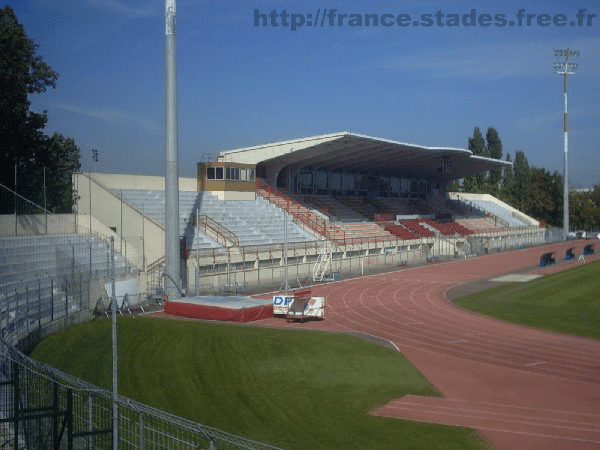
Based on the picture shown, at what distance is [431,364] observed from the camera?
18.6 meters

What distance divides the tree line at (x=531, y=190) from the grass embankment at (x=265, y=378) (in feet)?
258

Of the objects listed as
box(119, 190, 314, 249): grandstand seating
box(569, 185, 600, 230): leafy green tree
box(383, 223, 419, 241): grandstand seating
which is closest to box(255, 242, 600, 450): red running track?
box(119, 190, 314, 249): grandstand seating

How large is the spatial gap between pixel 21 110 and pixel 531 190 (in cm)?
7657

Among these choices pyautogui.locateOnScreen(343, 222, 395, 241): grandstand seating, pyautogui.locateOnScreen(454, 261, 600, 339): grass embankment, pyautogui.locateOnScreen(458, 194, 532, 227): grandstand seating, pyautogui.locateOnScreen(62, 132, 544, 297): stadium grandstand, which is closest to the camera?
pyautogui.locateOnScreen(454, 261, 600, 339): grass embankment

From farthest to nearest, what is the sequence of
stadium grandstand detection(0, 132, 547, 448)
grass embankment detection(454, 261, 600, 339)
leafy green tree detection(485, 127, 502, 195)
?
leafy green tree detection(485, 127, 502, 195)
grass embankment detection(454, 261, 600, 339)
stadium grandstand detection(0, 132, 547, 448)

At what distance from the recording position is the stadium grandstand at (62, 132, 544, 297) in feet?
115

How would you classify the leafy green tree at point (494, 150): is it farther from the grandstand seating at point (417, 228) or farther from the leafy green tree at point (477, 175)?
the grandstand seating at point (417, 228)

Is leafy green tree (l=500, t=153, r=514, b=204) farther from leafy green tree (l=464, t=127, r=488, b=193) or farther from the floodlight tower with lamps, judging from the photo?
the floodlight tower with lamps

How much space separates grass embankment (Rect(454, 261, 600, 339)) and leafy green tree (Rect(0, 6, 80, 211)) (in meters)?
18.6

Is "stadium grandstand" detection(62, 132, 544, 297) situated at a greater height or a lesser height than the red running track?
greater

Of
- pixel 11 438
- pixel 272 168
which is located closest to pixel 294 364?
pixel 11 438

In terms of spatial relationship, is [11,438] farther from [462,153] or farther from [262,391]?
[462,153]

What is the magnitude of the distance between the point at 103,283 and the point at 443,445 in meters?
17.7

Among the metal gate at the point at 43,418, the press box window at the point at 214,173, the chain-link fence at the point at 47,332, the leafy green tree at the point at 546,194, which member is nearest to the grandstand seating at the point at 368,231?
the press box window at the point at 214,173
